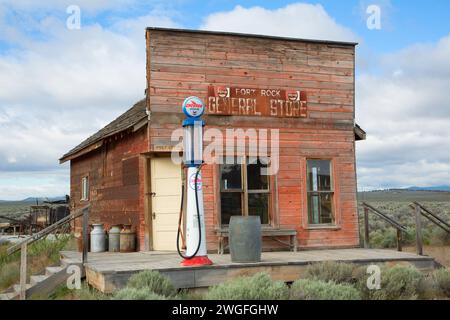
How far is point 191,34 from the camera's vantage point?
11.6m

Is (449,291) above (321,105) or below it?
below

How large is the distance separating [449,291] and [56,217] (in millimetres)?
20250

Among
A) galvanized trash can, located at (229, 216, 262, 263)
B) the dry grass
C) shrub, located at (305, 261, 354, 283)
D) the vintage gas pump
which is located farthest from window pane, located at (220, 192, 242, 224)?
the dry grass

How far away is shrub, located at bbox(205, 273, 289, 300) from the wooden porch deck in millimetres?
1434

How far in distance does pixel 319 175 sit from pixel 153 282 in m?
5.72

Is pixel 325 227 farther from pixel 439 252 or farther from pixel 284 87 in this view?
pixel 439 252

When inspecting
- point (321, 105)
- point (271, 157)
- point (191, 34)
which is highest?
point (191, 34)

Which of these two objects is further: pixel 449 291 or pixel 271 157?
pixel 271 157

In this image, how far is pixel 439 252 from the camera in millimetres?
14961

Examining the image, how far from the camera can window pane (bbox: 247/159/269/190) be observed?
11797mm

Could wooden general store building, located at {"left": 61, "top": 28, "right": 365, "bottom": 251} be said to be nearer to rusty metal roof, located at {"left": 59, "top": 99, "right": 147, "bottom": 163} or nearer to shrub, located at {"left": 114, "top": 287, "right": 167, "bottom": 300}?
rusty metal roof, located at {"left": 59, "top": 99, "right": 147, "bottom": 163}

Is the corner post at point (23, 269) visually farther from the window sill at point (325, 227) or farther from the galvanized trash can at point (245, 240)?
the window sill at point (325, 227)
